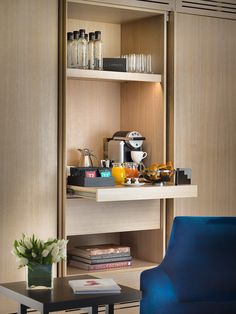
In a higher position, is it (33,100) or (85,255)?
(33,100)

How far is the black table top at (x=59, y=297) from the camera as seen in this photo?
10.3 ft

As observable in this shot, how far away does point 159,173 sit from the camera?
4.43 metres

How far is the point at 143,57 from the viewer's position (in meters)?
4.64

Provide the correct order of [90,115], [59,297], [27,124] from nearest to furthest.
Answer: [59,297], [27,124], [90,115]

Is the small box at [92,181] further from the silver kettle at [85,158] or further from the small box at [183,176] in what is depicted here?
the small box at [183,176]

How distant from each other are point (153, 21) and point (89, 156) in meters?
1.00

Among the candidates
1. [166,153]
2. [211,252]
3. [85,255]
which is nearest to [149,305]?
[211,252]

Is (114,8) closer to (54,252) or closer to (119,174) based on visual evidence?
(119,174)

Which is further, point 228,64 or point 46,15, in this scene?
point 228,64

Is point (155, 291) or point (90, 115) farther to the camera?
point (90, 115)

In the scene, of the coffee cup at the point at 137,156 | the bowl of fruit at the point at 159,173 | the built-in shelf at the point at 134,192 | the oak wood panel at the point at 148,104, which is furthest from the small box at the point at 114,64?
the built-in shelf at the point at 134,192

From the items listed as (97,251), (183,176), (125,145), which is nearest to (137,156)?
(125,145)

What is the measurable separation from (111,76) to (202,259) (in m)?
1.37

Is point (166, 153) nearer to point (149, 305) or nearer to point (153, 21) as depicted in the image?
point (153, 21)
